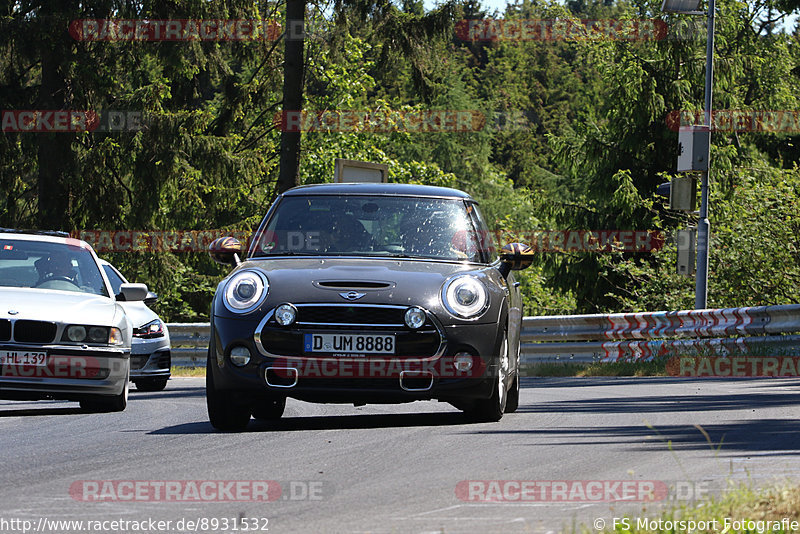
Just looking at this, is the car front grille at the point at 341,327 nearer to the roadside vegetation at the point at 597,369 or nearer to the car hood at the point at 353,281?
the car hood at the point at 353,281

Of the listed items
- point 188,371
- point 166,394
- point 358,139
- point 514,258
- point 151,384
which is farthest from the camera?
point 358,139

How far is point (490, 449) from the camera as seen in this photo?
8133 mm

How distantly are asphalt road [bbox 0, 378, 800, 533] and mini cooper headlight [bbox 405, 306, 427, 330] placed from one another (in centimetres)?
75

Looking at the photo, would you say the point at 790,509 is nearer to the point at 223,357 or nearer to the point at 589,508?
the point at 589,508

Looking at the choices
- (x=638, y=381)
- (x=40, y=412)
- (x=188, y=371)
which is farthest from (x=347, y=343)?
(x=188, y=371)

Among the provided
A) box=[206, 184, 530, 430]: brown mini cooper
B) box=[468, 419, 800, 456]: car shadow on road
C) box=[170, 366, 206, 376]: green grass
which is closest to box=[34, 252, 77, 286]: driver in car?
box=[206, 184, 530, 430]: brown mini cooper

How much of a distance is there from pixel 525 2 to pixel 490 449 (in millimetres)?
138597

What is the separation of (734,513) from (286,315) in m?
4.24

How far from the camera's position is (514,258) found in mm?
10367

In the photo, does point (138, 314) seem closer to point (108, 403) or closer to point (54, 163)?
point (108, 403)

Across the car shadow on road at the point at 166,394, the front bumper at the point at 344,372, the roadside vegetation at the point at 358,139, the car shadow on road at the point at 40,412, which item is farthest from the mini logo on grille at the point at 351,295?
the roadside vegetation at the point at 358,139

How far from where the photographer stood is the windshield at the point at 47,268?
1236 centimetres

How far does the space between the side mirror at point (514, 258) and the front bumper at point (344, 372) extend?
1.36 metres

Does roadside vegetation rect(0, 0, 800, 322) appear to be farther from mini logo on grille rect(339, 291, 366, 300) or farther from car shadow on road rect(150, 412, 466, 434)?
mini logo on grille rect(339, 291, 366, 300)
